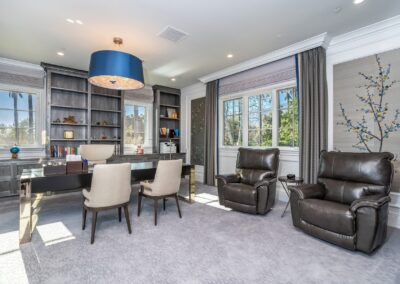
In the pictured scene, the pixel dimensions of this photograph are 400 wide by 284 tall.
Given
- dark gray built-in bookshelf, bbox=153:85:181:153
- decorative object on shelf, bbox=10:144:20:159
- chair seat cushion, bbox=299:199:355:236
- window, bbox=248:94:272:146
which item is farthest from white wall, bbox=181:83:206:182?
decorative object on shelf, bbox=10:144:20:159

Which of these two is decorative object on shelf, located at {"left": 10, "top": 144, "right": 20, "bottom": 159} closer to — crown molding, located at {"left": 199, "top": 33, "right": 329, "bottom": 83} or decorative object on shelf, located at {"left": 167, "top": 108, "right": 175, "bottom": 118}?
decorative object on shelf, located at {"left": 167, "top": 108, "right": 175, "bottom": 118}

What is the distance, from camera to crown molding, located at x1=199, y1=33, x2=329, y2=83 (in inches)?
132

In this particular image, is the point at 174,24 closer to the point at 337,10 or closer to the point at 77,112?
the point at 337,10

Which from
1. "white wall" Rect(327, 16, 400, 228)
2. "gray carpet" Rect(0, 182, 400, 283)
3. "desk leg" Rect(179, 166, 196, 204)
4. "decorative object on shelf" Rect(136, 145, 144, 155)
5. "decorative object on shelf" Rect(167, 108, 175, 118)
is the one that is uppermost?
"white wall" Rect(327, 16, 400, 228)

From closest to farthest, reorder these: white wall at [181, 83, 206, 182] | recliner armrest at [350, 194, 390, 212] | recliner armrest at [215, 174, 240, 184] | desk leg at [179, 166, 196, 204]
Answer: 1. recliner armrest at [350, 194, 390, 212]
2. recliner armrest at [215, 174, 240, 184]
3. desk leg at [179, 166, 196, 204]
4. white wall at [181, 83, 206, 182]

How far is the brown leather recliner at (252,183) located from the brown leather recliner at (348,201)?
53cm

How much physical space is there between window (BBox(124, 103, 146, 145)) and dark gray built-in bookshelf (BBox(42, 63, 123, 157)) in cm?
29

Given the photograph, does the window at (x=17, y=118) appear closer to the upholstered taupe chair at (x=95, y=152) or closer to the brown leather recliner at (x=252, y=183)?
the upholstered taupe chair at (x=95, y=152)

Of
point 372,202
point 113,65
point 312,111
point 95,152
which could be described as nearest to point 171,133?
point 95,152

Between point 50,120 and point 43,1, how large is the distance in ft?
8.76

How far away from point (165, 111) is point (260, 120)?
293 cm

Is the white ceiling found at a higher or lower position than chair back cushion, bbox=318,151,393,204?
higher

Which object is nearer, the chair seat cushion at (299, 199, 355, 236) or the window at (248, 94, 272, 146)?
the chair seat cushion at (299, 199, 355, 236)

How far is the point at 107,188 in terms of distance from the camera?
2383 millimetres
